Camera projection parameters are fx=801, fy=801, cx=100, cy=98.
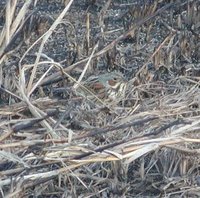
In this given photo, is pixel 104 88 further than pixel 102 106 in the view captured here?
Yes

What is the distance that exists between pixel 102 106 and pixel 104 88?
A: 7.1 inches

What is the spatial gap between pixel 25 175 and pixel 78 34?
4.64 ft

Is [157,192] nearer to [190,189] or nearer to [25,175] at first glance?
[190,189]

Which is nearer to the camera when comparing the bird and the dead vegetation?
the dead vegetation

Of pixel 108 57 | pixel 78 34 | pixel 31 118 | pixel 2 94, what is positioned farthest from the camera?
pixel 78 34

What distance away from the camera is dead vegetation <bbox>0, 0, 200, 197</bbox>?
107 inches

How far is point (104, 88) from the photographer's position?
3348 millimetres

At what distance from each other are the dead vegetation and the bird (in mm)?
31

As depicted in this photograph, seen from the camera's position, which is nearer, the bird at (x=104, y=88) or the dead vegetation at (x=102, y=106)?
the dead vegetation at (x=102, y=106)

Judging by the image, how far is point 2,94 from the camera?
326 centimetres

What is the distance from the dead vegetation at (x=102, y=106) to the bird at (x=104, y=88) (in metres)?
0.03

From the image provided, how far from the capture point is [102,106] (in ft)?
10.4

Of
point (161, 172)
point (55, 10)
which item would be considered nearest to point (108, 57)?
point (55, 10)

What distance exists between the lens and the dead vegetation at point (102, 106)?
2.73m
